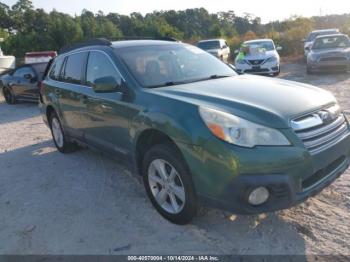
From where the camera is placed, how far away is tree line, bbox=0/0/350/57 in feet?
101

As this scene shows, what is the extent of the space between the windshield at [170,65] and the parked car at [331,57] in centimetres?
1040

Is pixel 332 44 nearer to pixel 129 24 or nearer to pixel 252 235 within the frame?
pixel 252 235

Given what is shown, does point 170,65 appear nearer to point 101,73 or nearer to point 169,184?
point 101,73

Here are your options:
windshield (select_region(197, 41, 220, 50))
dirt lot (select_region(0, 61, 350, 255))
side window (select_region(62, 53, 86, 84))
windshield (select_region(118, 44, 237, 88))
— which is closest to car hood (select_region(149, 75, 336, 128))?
windshield (select_region(118, 44, 237, 88))

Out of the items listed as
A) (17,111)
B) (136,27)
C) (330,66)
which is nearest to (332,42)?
(330,66)

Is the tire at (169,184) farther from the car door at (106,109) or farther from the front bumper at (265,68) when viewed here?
the front bumper at (265,68)

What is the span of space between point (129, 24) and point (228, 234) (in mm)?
61792

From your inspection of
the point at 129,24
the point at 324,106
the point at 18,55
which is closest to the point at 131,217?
the point at 324,106

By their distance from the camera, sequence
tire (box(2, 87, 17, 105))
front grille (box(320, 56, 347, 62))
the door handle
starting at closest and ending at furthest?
1. the door handle
2. tire (box(2, 87, 17, 105))
3. front grille (box(320, 56, 347, 62))

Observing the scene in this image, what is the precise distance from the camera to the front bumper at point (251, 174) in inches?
115

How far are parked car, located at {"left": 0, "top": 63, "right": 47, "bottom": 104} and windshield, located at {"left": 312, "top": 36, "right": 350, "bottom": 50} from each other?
10489 millimetres

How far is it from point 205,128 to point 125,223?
138 centimetres

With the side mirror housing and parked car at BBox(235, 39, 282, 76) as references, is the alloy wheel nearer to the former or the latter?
the side mirror housing

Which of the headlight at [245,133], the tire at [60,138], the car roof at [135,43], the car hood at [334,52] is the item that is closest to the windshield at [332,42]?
the car hood at [334,52]
